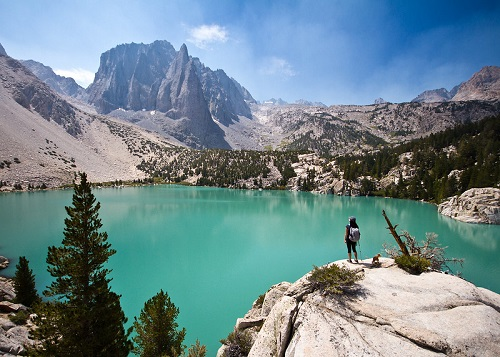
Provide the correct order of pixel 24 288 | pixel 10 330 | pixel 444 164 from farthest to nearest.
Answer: pixel 444 164 → pixel 24 288 → pixel 10 330

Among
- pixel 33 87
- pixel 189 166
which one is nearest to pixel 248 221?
pixel 189 166

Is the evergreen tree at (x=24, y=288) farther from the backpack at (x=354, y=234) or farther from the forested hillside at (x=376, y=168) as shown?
the forested hillside at (x=376, y=168)

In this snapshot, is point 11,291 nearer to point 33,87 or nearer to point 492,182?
point 492,182

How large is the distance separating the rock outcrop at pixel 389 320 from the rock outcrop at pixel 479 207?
6550 cm

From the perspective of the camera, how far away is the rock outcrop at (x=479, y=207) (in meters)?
57.2

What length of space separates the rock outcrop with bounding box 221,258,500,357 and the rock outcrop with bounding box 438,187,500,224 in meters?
65.5

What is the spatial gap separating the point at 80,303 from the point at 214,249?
25775 millimetres

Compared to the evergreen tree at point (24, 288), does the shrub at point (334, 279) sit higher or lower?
higher

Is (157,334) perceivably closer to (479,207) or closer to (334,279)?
(334,279)

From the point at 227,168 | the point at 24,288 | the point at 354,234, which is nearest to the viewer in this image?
the point at 354,234

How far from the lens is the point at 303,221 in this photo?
195ft

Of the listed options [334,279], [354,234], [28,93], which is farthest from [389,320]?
[28,93]

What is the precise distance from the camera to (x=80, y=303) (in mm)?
11172

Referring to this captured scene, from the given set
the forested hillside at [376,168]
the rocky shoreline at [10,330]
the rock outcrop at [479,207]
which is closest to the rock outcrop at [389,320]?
the rocky shoreline at [10,330]
